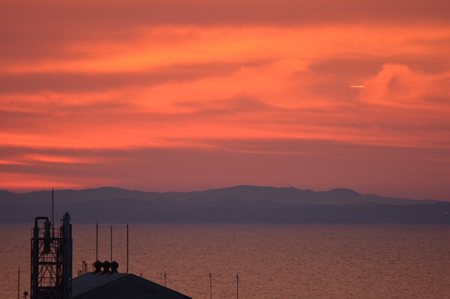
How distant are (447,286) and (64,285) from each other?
12219cm

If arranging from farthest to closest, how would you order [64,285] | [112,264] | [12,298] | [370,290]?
[370,290]
[12,298]
[112,264]
[64,285]

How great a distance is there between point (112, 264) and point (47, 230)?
14635 millimetres

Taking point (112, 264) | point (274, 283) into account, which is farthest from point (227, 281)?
point (112, 264)

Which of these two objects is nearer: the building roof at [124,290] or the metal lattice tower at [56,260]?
the metal lattice tower at [56,260]

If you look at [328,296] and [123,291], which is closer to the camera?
[123,291]

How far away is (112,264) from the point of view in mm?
104000

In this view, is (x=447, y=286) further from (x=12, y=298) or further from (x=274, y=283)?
(x=12, y=298)

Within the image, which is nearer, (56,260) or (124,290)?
(56,260)

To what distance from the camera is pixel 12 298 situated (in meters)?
155

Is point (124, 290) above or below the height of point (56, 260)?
below

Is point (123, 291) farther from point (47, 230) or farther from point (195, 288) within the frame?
point (195, 288)

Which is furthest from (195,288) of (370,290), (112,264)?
(112,264)

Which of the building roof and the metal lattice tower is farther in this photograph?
the building roof

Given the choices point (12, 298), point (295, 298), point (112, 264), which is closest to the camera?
point (112, 264)
